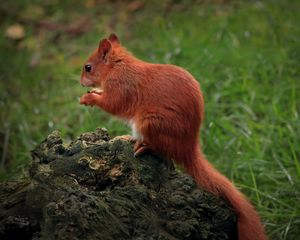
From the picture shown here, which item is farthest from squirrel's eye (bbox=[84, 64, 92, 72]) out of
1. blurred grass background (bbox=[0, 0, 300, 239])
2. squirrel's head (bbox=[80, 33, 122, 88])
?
blurred grass background (bbox=[0, 0, 300, 239])

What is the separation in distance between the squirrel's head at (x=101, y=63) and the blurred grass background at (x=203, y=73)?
85cm

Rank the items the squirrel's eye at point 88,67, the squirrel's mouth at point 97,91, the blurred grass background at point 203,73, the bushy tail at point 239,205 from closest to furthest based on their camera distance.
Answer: the bushy tail at point 239,205, the squirrel's mouth at point 97,91, the squirrel's eye at point 88,67, the blurred grass background at point 203,73

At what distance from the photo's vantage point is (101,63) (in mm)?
3375

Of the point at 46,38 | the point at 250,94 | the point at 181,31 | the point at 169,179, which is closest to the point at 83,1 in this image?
the point at 46,38

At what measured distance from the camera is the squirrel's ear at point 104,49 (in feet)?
11.0

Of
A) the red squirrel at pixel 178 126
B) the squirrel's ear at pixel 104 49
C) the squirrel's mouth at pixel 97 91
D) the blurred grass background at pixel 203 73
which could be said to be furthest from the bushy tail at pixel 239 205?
the squirrel's ear at pixel 104 49

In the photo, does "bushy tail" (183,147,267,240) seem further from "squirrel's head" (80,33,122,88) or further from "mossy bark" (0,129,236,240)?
"squirrel's head" (80,33,122,88)

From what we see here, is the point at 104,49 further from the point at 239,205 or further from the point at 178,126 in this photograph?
the point at 239,205

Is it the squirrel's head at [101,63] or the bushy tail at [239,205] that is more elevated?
the squirrel's head at [101,63]

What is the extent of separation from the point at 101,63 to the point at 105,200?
1146mm

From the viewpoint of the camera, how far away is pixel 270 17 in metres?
5.62

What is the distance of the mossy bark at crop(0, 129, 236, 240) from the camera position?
2.29 m

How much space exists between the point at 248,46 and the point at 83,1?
2.63 m

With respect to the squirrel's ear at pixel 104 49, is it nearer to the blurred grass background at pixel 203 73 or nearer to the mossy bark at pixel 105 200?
the mossy bark at pixel 105 200
